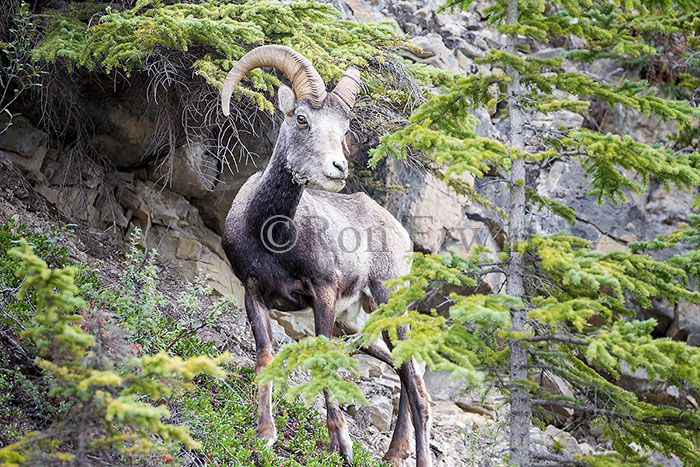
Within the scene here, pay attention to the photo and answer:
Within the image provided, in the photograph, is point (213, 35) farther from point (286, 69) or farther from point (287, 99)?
point (287, 99)

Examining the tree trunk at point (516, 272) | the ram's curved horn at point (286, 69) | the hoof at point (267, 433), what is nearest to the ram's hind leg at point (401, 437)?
the hoof at point (267, 433)

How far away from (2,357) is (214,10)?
163 inches

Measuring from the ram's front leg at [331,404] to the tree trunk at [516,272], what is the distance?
1891 millimetres

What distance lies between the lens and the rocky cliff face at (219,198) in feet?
27.1

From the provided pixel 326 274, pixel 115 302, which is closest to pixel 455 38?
pixel 326 274

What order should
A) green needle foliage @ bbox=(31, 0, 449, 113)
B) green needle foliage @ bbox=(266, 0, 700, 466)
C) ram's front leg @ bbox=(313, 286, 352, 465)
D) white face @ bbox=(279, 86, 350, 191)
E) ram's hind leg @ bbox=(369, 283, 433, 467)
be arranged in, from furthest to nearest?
1. ram's hind leg @ bbox=(369, 283, 433, 467)
2. green needle foliage @ bbox=(31, 0, 449, 113)
3. ram's front leg @ bbox=(313, 286, 352, 465)
4. white face @ bbox=(279, 86, 350, 191)
5. green needle foliage @ bbox=(266, 0, 700, 466)

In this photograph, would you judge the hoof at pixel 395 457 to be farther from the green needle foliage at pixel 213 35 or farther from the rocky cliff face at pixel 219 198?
the green needle foliage at pixel 213 35

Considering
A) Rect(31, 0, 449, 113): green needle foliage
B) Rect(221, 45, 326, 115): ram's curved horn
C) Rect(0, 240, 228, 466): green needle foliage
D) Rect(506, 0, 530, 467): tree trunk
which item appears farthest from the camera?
Rect(31, 0, 449, 113): green needle foliage

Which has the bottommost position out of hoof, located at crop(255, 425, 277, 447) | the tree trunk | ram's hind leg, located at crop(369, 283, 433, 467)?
ram's hind leg, located at crop(369, 283, 433, 467)

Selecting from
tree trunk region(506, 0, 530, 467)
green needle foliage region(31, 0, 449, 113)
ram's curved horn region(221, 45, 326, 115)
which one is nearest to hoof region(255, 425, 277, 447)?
tree trunk region(506, 0, 530, 467)

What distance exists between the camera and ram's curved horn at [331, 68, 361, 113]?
599 centimetres

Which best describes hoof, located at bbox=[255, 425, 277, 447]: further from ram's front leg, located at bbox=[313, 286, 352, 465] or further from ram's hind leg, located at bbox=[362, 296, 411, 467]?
ram's hind leg, located at bbox=[362, 296, 411, 467]

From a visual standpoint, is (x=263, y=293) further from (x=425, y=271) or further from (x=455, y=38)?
(x=455, y=38)

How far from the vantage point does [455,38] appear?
11.9m
